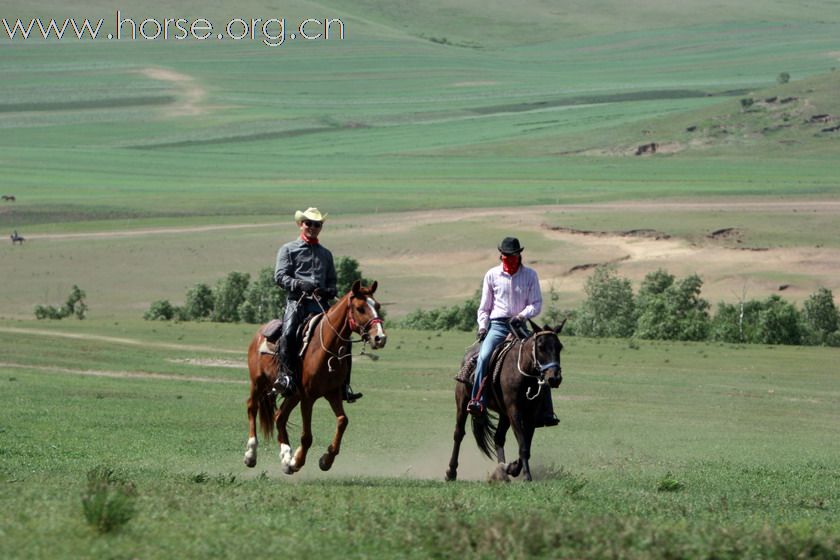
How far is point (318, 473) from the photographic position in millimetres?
18125

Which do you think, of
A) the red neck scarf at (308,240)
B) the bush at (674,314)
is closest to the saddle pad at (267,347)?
the red neck scarf at (308,240)

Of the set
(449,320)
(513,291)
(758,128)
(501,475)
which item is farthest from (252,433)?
(758,128)

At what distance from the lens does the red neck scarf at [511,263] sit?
1712 centimetres

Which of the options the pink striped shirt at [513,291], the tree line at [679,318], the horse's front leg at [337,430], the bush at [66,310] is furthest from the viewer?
the bush at [66,310]

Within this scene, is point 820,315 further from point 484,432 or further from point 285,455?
point 285,455

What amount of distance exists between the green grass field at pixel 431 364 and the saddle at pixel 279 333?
62.6 inches

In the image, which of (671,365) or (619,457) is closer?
(619,457)

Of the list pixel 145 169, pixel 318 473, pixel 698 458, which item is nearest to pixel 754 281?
pixel 698 458

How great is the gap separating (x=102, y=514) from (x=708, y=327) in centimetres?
4380

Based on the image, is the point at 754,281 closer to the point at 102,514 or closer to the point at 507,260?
the point at 507,260

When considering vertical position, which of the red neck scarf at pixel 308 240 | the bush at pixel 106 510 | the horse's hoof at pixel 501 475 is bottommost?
the horse's hoof at pixel 501 475

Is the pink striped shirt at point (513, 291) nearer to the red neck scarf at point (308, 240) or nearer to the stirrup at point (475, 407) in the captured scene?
the stirrup at point (475, 407)

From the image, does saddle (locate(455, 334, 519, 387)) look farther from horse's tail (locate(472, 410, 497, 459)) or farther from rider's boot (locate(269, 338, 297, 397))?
rider's boot (locate(269, 338, 297, 397))

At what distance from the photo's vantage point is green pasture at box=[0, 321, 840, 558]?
10766mm
